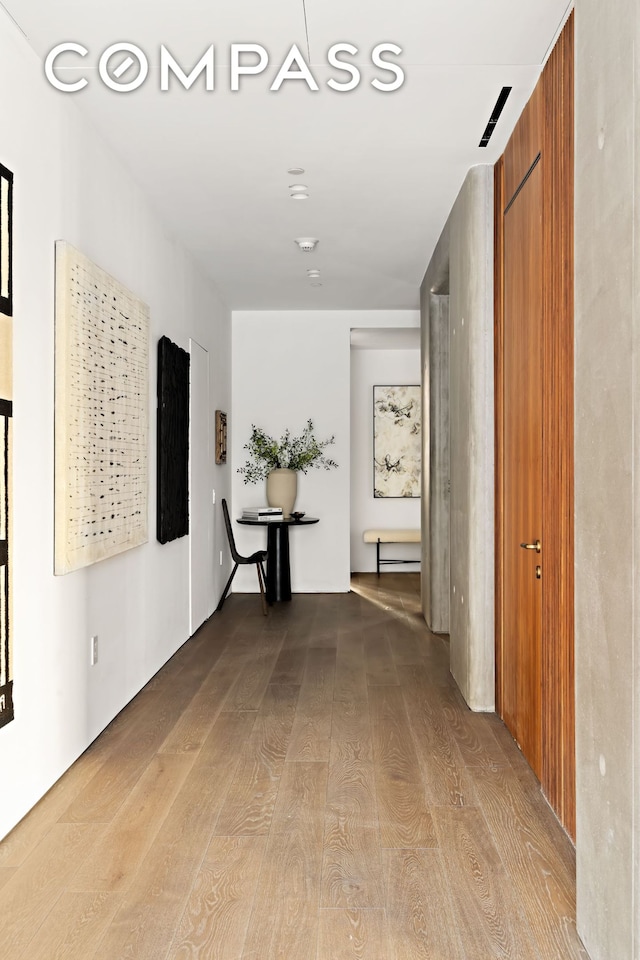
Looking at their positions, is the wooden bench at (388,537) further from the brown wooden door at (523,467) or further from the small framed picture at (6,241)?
the small framed picture at (6,241)

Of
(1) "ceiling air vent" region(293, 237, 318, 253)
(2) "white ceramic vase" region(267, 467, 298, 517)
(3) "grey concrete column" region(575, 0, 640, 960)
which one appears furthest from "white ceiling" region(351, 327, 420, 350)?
(3) "grey concrete column" region(575, 0, 640, 960)

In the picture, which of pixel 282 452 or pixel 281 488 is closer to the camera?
pixel 281 488

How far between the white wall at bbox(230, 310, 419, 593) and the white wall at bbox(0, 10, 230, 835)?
3.37m

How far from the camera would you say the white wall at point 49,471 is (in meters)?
2.68

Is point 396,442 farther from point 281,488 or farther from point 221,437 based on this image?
point 221,437

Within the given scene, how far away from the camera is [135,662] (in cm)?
416

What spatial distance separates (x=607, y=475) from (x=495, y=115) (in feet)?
6.98

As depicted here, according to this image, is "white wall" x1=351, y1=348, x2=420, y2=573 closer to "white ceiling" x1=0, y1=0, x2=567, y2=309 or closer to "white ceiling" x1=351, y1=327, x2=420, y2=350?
"white ceiling" x1=351, y1=327, x2=420, y2=350

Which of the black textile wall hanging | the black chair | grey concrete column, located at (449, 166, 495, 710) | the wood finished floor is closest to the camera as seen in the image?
the wood finished floor

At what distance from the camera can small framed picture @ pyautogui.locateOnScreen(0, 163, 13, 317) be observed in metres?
2.51

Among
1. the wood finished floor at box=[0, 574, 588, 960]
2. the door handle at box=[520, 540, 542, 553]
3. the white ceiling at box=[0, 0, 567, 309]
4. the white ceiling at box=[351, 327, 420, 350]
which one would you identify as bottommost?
the wood finished floor at box=[0, 574, 588, 960]

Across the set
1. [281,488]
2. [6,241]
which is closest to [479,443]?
[6,241]

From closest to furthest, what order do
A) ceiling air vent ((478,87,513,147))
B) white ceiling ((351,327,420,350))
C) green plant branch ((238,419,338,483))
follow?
1. ceiling air vent ((478,87,513,147))
2. green plant branch ((238,419,338,483))
3. white ceiling ((351,327,420,350))

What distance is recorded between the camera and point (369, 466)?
30.6 ft
